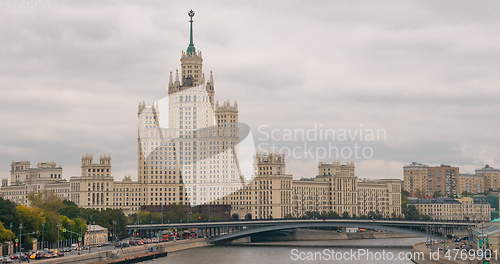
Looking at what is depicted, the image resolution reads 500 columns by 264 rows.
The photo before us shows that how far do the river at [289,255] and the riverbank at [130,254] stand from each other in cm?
176

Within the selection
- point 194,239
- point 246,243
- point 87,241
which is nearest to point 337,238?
point 246,243

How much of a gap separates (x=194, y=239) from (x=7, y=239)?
51.7 metres

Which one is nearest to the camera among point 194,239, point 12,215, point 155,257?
point 12,215

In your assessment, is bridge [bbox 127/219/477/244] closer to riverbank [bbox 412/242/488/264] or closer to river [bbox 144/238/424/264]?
river [bbox 144/238/424/264]

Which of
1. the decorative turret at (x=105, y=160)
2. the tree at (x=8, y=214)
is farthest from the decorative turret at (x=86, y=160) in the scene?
the tree at (x=8, y=214)

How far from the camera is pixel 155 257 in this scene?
119000 mm

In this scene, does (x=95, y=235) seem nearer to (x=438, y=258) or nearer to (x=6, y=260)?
(x=6, y=260)

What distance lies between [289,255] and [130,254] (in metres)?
21.0

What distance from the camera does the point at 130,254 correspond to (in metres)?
114

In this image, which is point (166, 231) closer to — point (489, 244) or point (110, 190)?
point (110, 190)

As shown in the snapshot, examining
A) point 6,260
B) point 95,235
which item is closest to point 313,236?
point 95,235

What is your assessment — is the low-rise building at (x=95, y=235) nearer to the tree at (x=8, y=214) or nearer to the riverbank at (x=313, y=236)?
the tree at (x=8, y=214)

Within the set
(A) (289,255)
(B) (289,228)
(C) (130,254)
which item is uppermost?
(B) (289,228)

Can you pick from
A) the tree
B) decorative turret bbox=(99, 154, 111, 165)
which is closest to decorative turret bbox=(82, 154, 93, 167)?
decorative turret bbox=(99, 154, 111, 165)
